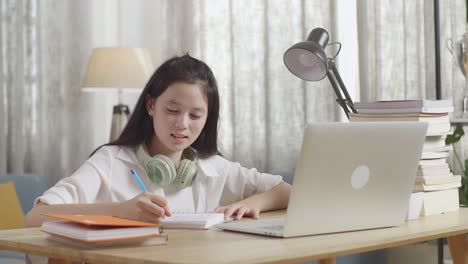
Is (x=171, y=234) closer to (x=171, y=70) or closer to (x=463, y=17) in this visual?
(x=171, y=70)

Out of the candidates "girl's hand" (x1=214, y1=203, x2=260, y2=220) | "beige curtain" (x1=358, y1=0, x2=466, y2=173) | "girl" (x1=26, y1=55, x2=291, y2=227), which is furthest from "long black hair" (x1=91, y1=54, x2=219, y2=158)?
"beige curtain" (x1=358, y1=0, x2=466, y2=173)

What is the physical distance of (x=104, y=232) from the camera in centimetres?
153

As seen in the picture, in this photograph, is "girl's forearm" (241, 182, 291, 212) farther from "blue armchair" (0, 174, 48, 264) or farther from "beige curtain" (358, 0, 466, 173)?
"blue armchair" (0, 174, 48, 264)

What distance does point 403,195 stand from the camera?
1.91 meters

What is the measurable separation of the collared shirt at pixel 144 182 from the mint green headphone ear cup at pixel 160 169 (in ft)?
0.15

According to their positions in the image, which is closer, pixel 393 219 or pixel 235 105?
pixel 393 219

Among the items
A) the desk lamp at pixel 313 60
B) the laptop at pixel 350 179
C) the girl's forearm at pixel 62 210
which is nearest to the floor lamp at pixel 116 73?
the desk lamp at pixel 313 60

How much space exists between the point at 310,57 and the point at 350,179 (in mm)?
532

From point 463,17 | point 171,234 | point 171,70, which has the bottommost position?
point 171,234

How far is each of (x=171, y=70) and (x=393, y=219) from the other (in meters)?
0.76

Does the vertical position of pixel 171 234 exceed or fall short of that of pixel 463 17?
it falls short

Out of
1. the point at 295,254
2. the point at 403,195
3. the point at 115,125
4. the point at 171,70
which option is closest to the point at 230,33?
the point at 115,125

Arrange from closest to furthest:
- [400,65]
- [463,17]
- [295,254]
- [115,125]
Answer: [295,254]
[463,17]
[400,65]
[115,125]

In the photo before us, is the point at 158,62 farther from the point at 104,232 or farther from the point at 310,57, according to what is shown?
the point at 104,232
